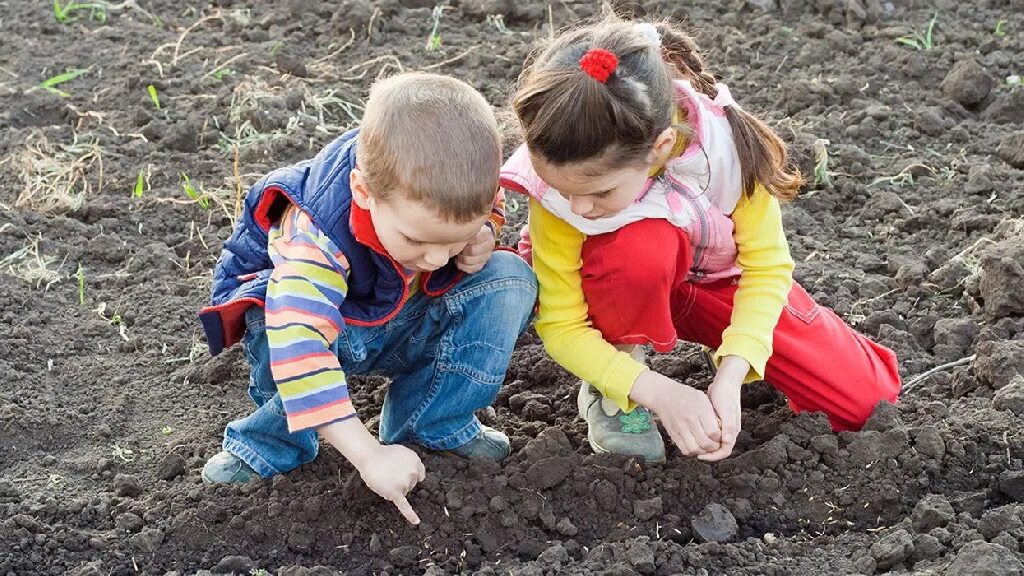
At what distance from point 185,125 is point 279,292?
208 centimetres

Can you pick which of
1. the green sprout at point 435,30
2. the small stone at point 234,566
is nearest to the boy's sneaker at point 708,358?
the small stone at point 234,566

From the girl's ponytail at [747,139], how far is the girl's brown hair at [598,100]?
0.13 m

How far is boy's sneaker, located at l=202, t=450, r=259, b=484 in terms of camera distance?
303 centimetres

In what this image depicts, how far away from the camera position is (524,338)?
3.69 metres

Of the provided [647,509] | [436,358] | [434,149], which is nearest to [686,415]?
[647,509]

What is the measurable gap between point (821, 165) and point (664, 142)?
1671 millimetres

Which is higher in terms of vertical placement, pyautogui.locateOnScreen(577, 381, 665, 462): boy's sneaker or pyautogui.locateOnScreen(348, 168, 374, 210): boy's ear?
pyautogui.locateOnScreen(348, 168, 374, 210): boy's ear

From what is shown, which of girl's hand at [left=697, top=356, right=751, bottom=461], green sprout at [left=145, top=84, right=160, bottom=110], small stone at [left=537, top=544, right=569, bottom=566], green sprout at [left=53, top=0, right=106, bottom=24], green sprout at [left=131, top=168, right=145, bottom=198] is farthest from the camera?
green sprout at [left=53, top=0, right=106, bottom=24]

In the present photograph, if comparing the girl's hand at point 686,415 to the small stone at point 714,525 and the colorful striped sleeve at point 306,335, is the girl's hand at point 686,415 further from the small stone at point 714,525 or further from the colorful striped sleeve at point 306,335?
the colorful striped sleeve at point 306,335

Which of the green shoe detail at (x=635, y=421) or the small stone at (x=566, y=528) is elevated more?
the green shoe detail at (x=635, y=421)

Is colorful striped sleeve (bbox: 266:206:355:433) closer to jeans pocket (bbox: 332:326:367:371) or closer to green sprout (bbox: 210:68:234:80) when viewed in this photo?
jeans pocket (bbox: 332:326:367:371)

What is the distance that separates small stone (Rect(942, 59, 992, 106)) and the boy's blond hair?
2660 mm

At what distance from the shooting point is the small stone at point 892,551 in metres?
2.73

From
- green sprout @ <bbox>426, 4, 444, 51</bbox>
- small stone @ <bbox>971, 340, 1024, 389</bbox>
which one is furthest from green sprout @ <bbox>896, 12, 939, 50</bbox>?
small stone @ <bbox>971, 340, 1024, 389</bbox>
